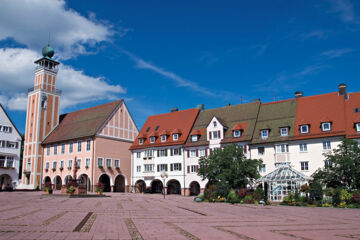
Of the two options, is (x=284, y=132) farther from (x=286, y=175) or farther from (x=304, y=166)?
(x=286, y=175)

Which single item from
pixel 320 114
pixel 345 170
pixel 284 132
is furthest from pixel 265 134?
pixel 345 170

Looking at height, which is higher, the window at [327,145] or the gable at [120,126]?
the gable at [120,126]

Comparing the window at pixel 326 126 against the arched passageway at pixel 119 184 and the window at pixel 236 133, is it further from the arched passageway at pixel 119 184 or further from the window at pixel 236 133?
the arched passageway at pixel 119 184

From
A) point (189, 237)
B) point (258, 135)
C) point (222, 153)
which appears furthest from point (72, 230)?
point (258, 135)

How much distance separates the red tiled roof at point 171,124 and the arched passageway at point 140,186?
6.14 meters

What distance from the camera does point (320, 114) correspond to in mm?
44062

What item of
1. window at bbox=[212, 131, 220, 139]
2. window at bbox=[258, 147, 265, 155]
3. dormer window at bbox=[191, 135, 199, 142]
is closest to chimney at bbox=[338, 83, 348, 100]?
window at bbox=[258, 147, 265, 155]

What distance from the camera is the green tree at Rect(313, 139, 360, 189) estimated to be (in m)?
30.8

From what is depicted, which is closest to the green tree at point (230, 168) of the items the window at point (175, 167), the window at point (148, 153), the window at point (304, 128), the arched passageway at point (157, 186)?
the window at point (304, 128)

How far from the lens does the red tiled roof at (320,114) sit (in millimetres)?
41281

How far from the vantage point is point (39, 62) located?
6944 cm

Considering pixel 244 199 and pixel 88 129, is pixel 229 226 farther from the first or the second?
pixel 88 129

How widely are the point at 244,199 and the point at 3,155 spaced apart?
4965 cm

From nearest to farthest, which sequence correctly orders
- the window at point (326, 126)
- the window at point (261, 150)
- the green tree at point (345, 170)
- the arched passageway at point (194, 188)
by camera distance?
the green tree at point (345, 170)
the window at point (326, 126)
the window at point (261, 150)
the arched passageway at point (194, 188)
